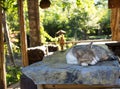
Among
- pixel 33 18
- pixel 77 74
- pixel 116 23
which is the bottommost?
pixel 77 74

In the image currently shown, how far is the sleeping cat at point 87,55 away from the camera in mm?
3344

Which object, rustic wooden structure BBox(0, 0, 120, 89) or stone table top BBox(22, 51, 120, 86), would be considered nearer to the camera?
stone table top BBox(22, 51, 120, 86)

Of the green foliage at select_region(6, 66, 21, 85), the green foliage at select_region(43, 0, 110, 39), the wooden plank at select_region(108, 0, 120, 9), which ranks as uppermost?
the wooden plank at select_region(108, 0, 120, 9)

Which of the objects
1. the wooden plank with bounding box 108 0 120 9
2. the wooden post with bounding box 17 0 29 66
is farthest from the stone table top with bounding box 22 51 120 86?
the wooden post with bounding box 17 0 29 66

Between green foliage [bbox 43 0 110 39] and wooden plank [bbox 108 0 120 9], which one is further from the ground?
wooden plank [bbox 108 0 120 9]

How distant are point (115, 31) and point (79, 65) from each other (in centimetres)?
376

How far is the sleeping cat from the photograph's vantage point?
3.34m

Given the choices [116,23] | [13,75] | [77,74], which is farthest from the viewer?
[13,75]

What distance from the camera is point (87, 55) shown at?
3410 millimetres

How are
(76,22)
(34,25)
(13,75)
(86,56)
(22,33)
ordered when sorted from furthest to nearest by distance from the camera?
1. (76,22)
2. (13,75)
3. (34,25)
4. (22,33)
5. (86,56)

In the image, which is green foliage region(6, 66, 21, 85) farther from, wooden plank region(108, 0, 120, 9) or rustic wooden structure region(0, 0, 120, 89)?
wooden plank region(108, 0, 120, 9)

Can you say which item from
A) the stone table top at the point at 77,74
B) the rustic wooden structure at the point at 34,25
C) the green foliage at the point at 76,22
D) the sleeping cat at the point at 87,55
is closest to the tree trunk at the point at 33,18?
the rustic wooden structure at the point at 34,25

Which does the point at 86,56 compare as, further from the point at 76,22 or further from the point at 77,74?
the point at 76,22

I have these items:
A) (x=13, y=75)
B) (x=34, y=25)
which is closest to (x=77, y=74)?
(x=34, y=25)
